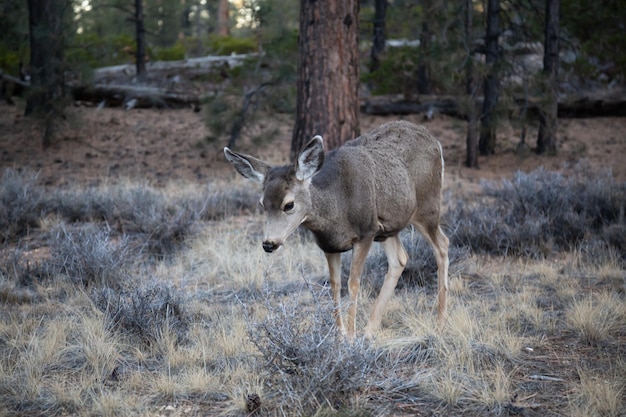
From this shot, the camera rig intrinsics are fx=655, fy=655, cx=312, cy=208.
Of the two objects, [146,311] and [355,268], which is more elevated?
[355,268]

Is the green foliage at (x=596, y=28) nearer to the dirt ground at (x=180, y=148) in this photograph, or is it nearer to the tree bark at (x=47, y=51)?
the dirt ground at (x=180, y=148)

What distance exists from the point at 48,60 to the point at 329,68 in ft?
31.6

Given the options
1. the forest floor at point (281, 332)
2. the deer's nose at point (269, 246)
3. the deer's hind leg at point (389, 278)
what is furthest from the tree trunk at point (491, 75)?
the deer's nose at point (269, 246)

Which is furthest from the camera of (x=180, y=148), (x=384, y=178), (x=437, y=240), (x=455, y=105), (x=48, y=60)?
(x=455, y=105)

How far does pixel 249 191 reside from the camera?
39.1 ft

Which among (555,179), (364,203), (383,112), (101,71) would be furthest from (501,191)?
(101,71)

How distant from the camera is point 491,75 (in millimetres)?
15242

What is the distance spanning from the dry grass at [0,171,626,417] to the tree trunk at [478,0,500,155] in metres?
7.80

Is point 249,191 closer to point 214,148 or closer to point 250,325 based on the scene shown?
point 214,148

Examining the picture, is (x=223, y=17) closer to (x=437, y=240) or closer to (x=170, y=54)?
(x=170, y=54)

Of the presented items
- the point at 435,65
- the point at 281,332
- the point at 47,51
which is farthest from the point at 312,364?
the point at 47,51

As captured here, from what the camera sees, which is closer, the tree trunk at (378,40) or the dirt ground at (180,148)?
the dirt ground at (180,148)

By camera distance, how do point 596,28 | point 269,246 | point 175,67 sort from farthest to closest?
point 175,67 < point 596,28 < point 269,246

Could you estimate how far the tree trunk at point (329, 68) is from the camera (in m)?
10.5
